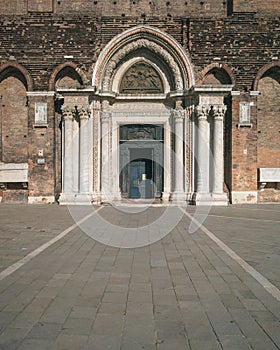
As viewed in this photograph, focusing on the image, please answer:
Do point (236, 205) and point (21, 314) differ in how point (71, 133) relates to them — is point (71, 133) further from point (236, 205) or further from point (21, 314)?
point (21, 314)

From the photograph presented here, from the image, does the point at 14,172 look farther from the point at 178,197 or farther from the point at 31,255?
the point at 31,255

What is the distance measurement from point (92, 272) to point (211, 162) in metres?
11.2

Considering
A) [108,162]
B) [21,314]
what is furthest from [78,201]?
[21,314]

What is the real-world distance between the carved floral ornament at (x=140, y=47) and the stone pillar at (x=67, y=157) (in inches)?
78.5

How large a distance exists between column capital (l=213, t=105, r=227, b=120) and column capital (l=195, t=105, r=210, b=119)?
278 mm

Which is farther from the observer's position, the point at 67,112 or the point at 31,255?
the point at 67,112

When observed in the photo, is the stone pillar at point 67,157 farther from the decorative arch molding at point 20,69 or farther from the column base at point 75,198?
the decorative arch molding at point 20,69

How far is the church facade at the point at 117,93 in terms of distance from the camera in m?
15.7

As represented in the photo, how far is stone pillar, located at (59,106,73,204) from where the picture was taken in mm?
15570

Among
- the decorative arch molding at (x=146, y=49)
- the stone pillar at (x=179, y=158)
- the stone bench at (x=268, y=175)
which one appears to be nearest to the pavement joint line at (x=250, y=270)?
the stone pillar at (x=179, y=158)

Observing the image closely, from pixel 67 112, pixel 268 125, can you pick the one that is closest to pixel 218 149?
pixel 268 125

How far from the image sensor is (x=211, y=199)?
1517 cm

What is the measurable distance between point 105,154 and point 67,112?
233 centimetres

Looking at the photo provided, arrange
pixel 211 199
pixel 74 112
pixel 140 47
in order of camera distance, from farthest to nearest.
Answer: pixel 140 47 → pixel 74 112 → pixel 211 199
